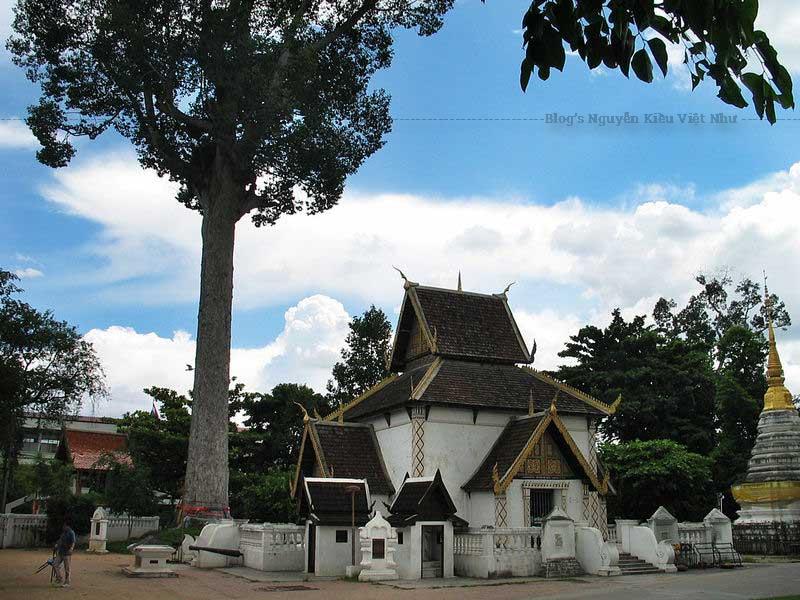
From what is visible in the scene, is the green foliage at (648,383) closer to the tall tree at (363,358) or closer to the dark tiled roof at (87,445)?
the tall tree at (363,358)

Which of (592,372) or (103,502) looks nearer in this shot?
(103,502)

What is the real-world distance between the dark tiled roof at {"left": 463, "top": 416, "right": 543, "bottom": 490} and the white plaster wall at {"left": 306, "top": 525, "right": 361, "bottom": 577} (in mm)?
3778

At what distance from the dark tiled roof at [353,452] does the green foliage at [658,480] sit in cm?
1481

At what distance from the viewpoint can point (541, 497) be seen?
2211 centimetres

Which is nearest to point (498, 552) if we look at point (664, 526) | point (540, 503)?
point (540, 503)

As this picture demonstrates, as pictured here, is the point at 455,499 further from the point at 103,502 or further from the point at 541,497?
the point at 103,502

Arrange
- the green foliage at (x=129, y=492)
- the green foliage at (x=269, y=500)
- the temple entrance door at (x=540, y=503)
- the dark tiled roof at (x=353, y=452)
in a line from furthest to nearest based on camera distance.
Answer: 1. the green foliage at (x=269, y=500)
2. the green foliage at (x=129, y=492)
3. the dark tiled roof at (x=353, y=452)
4. the temple entrance door at (x=540, y=503)

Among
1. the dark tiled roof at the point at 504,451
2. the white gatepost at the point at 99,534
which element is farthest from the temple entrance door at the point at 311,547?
the white gatepost at the point at 99,534

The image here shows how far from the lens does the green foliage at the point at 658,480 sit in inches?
1342

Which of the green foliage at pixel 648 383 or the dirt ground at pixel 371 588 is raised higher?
the green foliage at pixel 648 383

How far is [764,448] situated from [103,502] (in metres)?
26.9

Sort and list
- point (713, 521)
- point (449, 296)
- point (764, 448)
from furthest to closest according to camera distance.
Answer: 1. point (764, 448)
2. point (449, 296)
3. point (713, 521)

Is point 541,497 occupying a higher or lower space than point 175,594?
higher

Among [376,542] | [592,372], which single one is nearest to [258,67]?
[376,542]
